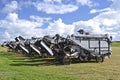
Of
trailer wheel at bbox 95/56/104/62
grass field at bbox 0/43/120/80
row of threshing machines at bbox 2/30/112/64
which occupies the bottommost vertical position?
grass field at bbox 0/43/120/80

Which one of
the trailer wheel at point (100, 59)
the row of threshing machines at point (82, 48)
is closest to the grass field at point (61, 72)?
the row of threshing machines at point (82, 48)

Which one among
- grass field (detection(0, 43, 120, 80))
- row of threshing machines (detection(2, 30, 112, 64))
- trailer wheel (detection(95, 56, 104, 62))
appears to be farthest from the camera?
trailer wheel (detection(95, 56, 104, 62))

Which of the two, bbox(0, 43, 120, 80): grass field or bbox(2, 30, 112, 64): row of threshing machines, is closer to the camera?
bbox(0, 43, 120, 80): grass field

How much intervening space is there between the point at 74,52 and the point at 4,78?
16.2 m

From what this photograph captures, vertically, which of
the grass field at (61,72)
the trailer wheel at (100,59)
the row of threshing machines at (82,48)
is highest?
the row of threshing machines at (82,48)

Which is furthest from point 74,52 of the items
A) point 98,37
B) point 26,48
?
point 26,48

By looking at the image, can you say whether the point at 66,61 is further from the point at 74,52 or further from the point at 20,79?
the point at 20,79

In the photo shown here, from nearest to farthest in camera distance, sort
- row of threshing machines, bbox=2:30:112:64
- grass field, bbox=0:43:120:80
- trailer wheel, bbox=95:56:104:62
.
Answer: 1. grass field, bbox=0:43:120:80
2. row of threshing machines, bbox=2:30:112:64
3. trailer wheel, bbox=95:56:104:62

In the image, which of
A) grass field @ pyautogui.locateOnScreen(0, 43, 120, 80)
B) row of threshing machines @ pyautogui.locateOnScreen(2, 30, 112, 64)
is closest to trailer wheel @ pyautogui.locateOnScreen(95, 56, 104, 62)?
row of threshing machines @ pyautogui.locateOnScreen(2, 30, 112, 64)

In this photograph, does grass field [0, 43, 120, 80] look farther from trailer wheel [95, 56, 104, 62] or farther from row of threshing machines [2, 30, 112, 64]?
trailer wheel [95, 56, 104, 62]

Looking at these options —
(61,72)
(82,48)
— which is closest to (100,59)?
(82,48)

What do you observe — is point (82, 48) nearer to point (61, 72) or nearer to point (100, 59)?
point (100, 59)

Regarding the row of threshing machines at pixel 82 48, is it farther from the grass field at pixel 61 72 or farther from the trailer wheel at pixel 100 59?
the grass field at pixel 61 72

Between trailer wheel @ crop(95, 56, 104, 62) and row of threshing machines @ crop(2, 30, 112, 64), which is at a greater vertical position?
row of threshing machines @ crop(2, 30, 112, 64)
